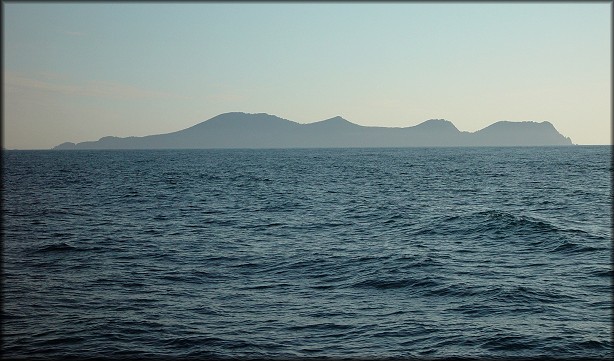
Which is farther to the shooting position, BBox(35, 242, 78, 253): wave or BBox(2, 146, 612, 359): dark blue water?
BBox(35, 242, 78, 253): wave

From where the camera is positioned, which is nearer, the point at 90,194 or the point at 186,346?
the point at 186,346

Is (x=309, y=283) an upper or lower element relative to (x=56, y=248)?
lower

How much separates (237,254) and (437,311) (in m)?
11.9

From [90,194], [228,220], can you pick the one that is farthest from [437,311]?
[90,194]

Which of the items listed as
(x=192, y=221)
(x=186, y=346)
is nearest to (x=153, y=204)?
(x=192, y=221)

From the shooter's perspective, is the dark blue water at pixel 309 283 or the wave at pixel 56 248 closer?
the dark blue water at pixel 309 283

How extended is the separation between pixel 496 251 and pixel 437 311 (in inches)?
410

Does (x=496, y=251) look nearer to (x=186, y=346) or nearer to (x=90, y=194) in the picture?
(x=186, y=346)

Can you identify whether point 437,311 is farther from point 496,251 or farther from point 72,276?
point 72,276

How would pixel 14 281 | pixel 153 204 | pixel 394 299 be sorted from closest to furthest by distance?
1. pixel 394 299
2. pixel 14 281
3. pixel 153 204

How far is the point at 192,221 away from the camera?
127ft

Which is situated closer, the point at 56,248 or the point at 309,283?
the point at 309,283

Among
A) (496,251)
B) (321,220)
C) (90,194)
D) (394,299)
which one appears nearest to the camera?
(394,299)

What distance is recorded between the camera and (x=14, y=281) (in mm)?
21281
